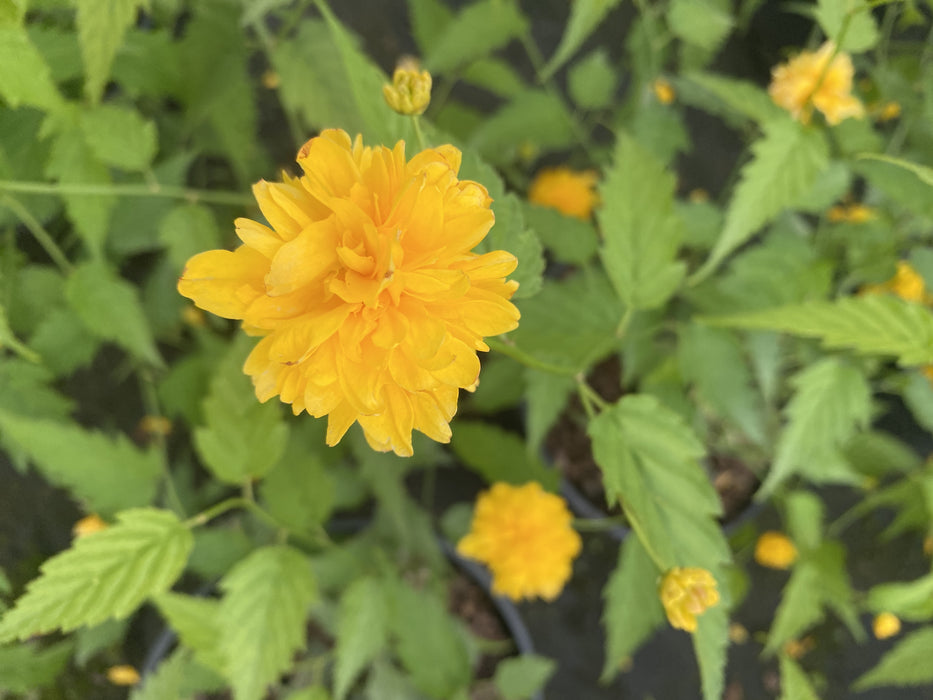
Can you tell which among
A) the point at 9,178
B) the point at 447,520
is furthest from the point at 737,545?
the point at 9,178

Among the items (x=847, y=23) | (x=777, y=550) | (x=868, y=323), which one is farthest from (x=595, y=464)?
(x=847, y=23)

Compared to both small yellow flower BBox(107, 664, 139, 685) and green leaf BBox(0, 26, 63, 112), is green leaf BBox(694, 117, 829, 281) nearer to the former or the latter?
green leaf BBox(0, 26, 63, 112)

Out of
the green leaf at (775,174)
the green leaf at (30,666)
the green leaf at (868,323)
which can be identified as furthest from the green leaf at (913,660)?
the green leaf at (30,666)

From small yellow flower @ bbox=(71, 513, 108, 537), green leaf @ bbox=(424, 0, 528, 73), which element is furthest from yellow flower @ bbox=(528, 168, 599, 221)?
small yellow flower @ bbox=(71, 513, 108, 537)

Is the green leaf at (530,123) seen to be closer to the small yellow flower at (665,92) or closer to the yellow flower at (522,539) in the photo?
→ the small yellow flower at (665,92)

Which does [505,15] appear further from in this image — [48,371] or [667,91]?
[48,371]
